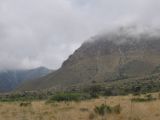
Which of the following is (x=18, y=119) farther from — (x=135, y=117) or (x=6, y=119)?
(x=135, y=117)

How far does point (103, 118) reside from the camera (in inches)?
673

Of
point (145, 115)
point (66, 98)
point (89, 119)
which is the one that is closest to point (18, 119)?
point (89, 119)

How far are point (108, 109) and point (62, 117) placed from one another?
2.35 meters

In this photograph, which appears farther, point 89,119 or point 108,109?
point 108,109

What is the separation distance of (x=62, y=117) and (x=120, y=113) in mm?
2759

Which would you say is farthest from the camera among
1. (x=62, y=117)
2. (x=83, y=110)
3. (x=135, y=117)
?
(x=83, y=110)

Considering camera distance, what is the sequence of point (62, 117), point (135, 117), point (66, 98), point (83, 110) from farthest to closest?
point (66, 98), point (83, 110), point (62, 117), point (135, 117)

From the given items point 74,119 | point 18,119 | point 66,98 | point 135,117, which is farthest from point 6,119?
point 66,98

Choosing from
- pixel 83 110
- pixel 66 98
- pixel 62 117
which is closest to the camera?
pixel 62 117

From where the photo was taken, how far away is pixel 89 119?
17672mm

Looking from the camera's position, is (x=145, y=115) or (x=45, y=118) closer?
(x=145, y=115)

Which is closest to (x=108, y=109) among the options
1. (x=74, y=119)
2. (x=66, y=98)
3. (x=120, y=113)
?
(x=120, y=113)

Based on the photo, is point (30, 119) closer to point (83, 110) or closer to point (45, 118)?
point (45, 118)

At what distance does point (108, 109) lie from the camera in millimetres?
18875
